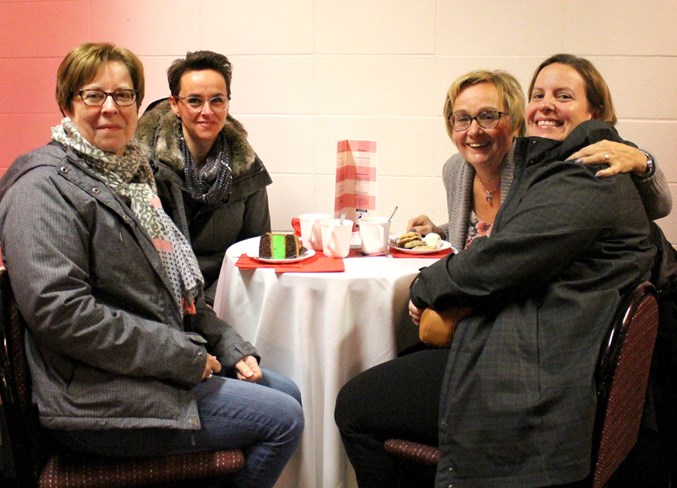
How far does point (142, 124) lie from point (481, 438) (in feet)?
5.53

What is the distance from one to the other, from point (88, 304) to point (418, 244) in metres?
1.06

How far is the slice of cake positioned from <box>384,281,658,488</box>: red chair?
0.64 metres

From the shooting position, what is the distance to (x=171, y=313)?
69.4 inches

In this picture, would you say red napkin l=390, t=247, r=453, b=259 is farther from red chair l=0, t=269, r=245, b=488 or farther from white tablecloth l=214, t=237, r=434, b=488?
red chair l=0, t=269, r=245, b=488

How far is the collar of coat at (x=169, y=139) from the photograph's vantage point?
262cm

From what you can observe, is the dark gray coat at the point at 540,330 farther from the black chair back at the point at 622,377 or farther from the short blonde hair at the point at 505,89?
the short blonde hair at the point at 505,89

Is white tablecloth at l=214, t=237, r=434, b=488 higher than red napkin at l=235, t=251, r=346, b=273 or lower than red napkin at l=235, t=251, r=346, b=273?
lower

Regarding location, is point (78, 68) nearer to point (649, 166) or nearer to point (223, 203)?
point (223, 203)

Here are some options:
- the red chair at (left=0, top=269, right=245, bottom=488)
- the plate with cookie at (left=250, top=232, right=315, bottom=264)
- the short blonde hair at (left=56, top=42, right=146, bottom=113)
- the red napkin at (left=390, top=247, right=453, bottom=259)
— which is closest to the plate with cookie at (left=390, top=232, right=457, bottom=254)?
the red napkin at (left=390, top=247, right=453, bottom=259)

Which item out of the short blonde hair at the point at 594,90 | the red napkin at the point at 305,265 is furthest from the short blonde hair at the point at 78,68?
the short blonde hair at the point at 594,90

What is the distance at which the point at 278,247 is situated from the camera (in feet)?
7.01

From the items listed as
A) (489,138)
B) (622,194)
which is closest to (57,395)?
(622,194)

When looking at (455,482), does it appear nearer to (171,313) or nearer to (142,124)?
(171,313)

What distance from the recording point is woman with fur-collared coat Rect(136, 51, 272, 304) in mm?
2650
